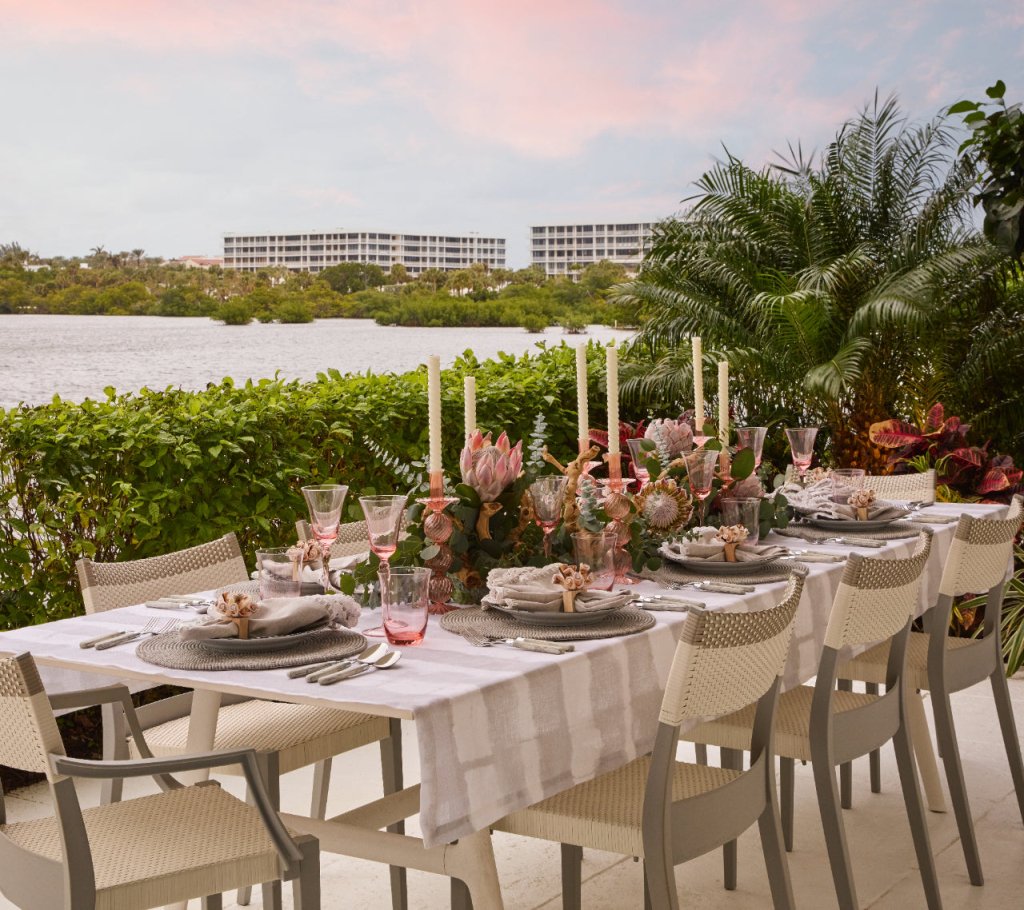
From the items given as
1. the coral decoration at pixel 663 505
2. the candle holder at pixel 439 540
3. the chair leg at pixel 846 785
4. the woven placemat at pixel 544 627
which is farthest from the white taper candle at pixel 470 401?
the chair leg at pixel 846 785

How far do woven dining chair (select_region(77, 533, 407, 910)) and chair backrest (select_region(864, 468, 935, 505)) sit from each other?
224 centimetres

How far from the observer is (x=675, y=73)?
1361 centimetres

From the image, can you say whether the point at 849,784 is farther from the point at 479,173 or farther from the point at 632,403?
the point at 479,173

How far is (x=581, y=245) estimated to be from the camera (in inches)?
435

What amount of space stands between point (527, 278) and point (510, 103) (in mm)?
5423

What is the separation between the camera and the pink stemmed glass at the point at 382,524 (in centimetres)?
258

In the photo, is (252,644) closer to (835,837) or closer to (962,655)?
(835,837)

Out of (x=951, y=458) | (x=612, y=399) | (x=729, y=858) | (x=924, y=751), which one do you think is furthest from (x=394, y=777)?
(x=951, y=458)

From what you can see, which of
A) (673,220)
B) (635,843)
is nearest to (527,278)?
(673,220)

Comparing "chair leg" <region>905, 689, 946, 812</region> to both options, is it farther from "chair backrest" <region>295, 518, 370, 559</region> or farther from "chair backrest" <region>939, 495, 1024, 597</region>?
"chair backrest" <region>295, 518, 370, 559</region>

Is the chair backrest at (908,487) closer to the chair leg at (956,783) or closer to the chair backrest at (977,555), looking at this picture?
the chair backrest at (977,555)

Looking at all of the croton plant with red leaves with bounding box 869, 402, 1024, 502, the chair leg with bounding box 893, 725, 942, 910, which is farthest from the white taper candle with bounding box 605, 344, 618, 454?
the croton plant with red leaves with bounding box 869, 402, 1024, 502

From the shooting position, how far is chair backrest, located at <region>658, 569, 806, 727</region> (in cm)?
229

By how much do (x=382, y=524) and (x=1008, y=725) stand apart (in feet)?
7.17
